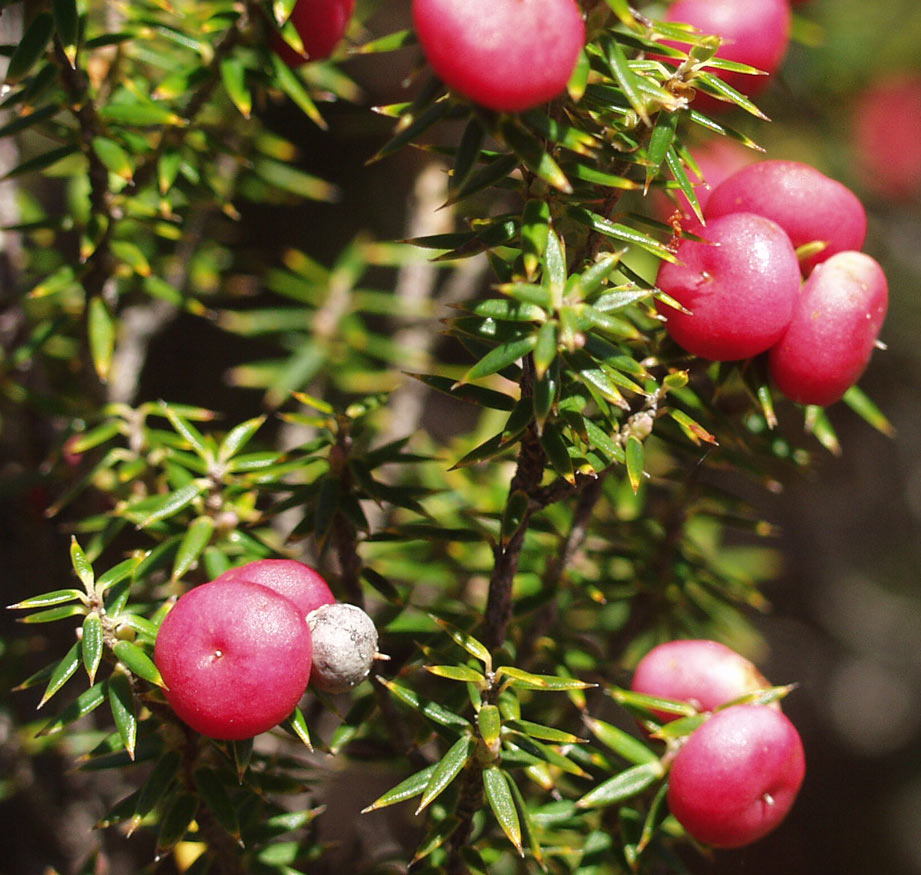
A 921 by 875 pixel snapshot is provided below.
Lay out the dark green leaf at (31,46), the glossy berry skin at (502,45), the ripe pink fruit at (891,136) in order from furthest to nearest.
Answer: the ripe pink fruit at (891,136)
the dark green leaf at (31,46)
the glossy berry skin at (502,45)

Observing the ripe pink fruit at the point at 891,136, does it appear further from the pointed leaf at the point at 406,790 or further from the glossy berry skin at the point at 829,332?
the pointed leaf at the point at 406,790

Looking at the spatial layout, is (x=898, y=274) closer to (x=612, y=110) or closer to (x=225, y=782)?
(x=612, y=110)

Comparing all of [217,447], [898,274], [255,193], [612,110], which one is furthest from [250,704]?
[898,274]

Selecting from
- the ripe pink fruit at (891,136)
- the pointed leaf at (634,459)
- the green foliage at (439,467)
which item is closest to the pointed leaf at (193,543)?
the green foliage at (439,467)

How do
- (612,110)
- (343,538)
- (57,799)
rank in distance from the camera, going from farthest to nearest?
(57,799) → (343,538) → (612,110)

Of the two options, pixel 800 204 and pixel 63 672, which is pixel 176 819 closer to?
pixel 63 672

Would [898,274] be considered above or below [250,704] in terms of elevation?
below
